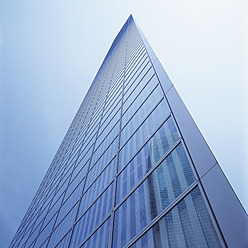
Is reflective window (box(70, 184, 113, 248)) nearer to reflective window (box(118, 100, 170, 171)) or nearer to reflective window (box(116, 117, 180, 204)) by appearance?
reflective window (box(116, 117, 180, 204))

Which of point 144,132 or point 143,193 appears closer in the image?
point 143,193

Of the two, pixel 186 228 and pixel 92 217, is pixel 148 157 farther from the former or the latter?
pixel 92 217

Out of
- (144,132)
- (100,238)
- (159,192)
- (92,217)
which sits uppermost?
(144,132)

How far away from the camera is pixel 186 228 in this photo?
2994 millimetres

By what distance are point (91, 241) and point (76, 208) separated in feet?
10.5

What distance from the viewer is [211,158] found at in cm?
335

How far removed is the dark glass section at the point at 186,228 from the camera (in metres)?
2.71

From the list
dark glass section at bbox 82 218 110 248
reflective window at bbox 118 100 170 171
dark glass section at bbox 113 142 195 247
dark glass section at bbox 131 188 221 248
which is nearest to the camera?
dark glass section at bbox 131 188 221 248

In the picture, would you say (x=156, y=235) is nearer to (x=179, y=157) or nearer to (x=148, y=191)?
(x=148, y=191)

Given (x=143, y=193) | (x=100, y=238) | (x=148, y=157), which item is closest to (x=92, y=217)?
(x=100, y=238)

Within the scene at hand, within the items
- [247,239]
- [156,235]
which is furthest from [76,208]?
[247,239]

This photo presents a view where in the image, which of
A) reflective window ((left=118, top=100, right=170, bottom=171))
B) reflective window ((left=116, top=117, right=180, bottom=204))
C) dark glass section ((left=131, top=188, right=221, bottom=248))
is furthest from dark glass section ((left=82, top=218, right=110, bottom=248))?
reflective window ((left=118, top=100, right=170, bottom=171))

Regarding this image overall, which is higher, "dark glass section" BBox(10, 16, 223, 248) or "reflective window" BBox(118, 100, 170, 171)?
"reflective window" BBox(118, 100, 170, 171)

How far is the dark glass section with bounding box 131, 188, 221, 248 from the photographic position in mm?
2713
